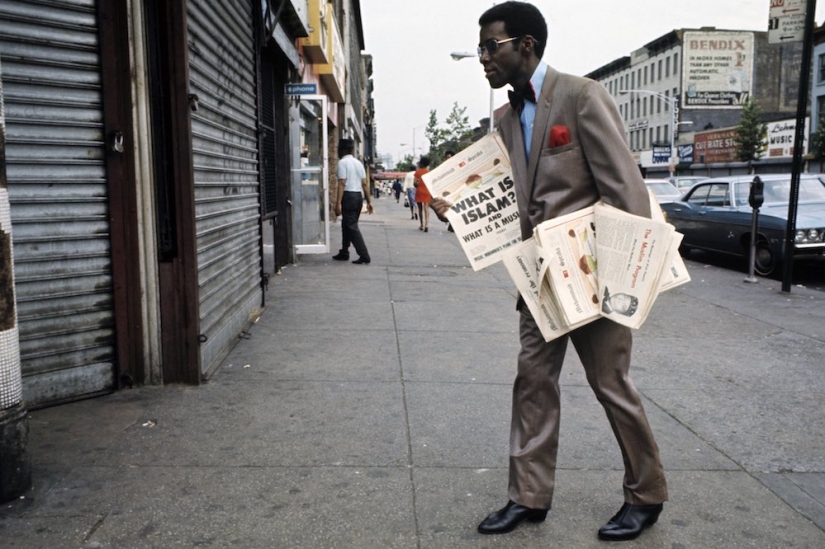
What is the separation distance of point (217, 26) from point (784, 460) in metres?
4.77

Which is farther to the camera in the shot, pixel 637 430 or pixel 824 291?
pixel 824 291

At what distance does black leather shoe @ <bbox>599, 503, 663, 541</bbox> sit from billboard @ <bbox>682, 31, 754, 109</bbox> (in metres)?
76.5

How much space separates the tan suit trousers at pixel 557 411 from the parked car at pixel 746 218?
9.55 meters

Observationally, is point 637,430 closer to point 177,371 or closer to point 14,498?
point 14,498

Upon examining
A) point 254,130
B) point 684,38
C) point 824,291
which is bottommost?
point 824,291

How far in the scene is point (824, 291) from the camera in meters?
10.8

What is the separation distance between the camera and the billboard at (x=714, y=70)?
7369cm

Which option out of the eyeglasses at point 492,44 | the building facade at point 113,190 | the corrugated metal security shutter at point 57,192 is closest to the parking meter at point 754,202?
the building facade at point 113,190

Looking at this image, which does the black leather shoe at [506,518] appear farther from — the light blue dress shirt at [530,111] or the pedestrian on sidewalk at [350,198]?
the pedestrian on sidewalk at [350,198]

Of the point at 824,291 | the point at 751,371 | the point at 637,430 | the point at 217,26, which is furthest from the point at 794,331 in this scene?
the point at 217,26

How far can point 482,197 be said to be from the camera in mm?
3363

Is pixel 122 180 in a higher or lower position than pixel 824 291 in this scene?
higher

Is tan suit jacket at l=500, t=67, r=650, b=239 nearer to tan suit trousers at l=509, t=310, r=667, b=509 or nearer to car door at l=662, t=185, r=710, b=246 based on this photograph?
tan suit trousers at l=509, t=310, r=667, b=509

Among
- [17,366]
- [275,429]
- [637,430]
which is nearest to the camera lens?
[637,430]
